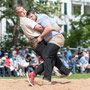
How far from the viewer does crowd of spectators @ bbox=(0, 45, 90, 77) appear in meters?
16.7

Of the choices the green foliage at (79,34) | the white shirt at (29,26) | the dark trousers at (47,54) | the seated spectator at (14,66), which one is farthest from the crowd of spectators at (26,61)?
the green foliage at (79,34)

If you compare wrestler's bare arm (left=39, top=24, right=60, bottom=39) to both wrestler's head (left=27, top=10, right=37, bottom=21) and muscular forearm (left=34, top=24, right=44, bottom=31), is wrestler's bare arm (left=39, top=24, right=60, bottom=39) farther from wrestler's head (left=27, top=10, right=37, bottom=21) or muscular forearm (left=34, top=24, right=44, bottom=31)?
wrestler's head (left=27, top=10, right=37, bottom=21)

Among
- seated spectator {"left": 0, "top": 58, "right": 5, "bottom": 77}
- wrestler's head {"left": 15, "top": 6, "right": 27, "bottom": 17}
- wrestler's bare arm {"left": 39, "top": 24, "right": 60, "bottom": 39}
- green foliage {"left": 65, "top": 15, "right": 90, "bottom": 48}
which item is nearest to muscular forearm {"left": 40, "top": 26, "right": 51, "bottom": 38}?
wrestler's bare arm {"left": 39, "top": 24, "right": 60, "bottom": 39}

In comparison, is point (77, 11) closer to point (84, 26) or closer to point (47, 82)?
point (84, 26)

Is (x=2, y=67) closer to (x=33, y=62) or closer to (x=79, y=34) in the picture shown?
(x=33, y=62)

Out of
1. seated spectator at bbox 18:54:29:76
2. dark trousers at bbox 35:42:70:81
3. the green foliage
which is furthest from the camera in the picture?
the green foliage

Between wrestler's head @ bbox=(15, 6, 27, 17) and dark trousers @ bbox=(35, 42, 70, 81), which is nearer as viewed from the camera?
dark trousers @ bbox=(35, 42, 70, 81)

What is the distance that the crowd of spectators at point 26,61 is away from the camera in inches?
656

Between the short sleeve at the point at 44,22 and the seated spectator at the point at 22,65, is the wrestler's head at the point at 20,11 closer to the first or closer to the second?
the short sleeve at the point at 44,22

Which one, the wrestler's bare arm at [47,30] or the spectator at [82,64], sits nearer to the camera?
the wrestler's bare arm at [47,30]

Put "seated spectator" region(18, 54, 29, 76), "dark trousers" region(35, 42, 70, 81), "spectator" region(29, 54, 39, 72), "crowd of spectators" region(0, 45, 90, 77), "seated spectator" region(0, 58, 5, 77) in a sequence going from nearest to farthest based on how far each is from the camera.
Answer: "dark trousers" region(35, 42, 70, 81), "seated spectator" region(0, 58, 5, 77), "crowd of spectators" region(0, 45, 90, 77), "seated spectator" region(18, 54, 29, 76), "spectator" region(29, 54, 39, 72)

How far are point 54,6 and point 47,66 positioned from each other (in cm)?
1463

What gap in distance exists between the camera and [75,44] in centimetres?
3666

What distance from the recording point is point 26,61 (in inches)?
730
